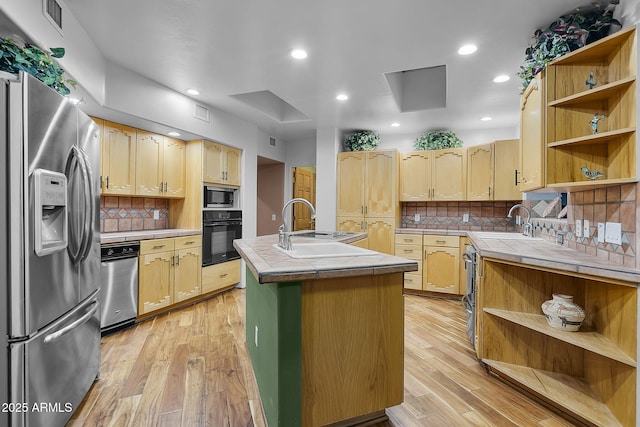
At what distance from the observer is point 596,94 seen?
1794mm

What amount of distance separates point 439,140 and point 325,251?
137 inches

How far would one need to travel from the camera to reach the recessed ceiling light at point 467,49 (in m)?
2.47

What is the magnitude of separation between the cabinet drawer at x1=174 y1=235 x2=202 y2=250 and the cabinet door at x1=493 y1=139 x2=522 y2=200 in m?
4.08

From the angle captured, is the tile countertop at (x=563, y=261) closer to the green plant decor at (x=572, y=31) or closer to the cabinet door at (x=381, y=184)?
the green plant decor at (x=572, y=31)

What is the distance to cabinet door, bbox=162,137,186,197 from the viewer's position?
12.6 ft

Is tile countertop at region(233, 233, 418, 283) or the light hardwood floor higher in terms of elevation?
tile countertop at region(233, 233, 418, 283)

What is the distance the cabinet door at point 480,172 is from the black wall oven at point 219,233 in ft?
11.3

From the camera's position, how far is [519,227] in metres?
4.42

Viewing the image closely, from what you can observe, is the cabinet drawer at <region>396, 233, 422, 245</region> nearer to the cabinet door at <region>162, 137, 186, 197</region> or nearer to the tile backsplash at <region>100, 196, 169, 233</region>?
the cabinet door at <region>162, 137, 186, 197</region>

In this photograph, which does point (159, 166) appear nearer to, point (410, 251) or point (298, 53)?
point (298, 53)

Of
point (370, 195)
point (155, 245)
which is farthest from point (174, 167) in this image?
point (370, 195)

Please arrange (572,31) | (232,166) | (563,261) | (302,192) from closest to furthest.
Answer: (563,261) → (572,31) → (232,166) → (302,192)

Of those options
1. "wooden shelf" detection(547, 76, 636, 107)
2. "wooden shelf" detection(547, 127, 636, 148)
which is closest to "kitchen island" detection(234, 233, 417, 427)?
"wooden shelf" detection(547, 127, 636, 148)

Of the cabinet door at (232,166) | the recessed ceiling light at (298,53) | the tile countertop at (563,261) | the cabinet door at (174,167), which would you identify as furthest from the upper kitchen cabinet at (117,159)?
the tile countertop at (563,261)
